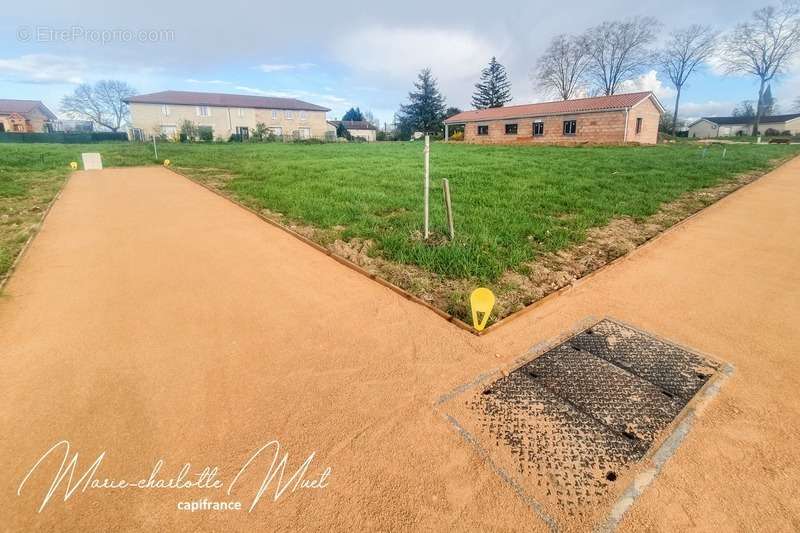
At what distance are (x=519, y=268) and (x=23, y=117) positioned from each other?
72.5 m

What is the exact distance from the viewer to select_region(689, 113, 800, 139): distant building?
62.2 meters

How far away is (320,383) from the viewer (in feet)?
8.60

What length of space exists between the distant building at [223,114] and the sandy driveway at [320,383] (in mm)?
43545

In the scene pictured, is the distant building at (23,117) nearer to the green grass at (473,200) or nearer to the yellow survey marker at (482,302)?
the green grass at (473,200)

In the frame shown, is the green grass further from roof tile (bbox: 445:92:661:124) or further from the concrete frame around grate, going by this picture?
roof tile (bbox: 445:92:661:124)

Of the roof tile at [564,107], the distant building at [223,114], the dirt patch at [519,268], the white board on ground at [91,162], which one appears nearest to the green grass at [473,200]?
the dirt patch at [519,268]

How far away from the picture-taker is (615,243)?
17.9 ft

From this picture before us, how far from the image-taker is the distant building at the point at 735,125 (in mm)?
62219

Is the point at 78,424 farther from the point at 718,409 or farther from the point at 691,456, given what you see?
the point at 718,409

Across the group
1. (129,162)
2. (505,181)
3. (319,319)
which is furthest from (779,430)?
(129,162)

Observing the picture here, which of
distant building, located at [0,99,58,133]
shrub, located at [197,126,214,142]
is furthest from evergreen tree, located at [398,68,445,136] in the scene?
distant building, located at [0,99,58,133]

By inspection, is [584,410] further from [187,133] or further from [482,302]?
[187,133]
